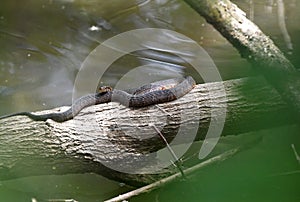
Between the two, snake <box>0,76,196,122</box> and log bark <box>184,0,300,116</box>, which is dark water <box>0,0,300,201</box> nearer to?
snake <box>0,76,196,122</box>

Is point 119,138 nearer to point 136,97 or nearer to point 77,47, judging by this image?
point 136,97

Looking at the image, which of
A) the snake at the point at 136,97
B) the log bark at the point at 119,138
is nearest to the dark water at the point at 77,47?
the log bark at the point at 119,138

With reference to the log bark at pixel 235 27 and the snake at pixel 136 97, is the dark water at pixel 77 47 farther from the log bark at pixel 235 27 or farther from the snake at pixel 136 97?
the log bark at pixel 235 27

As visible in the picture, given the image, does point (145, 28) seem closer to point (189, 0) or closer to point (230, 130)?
point (230, 130)

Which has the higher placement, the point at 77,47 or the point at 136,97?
the point at 77,47

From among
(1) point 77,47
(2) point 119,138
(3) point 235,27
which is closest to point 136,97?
(2) point 119,138
